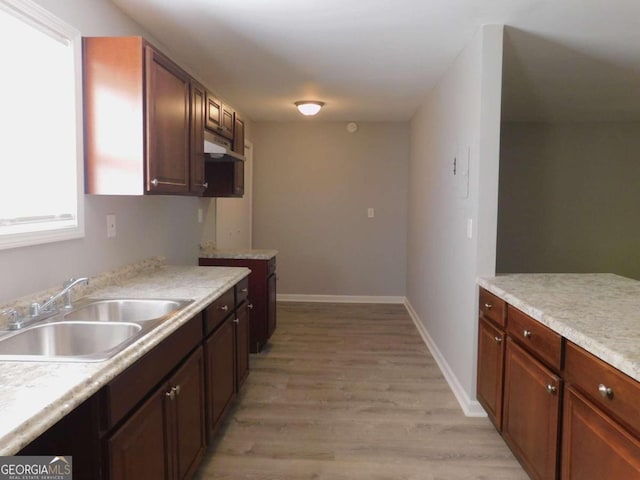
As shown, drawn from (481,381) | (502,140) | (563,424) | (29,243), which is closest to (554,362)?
(563,424)

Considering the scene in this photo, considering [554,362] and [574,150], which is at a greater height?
[574,150]

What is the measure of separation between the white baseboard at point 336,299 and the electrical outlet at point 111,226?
11.6 feet

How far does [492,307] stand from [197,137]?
1.95 metres

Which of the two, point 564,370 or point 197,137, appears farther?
point 197,137

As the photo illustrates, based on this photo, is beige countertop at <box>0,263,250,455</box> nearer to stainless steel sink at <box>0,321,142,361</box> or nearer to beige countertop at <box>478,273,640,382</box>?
stainless steel sink at <box>0,321,142,361</box>

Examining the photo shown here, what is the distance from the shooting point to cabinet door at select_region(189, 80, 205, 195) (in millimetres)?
2611

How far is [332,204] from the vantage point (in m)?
5.77

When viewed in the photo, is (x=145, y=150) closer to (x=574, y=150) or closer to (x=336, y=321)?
(x=336, y=321)

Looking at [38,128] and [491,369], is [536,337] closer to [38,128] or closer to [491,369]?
[491,369]

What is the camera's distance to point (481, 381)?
2.59 m

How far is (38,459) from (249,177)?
4749 millimetres

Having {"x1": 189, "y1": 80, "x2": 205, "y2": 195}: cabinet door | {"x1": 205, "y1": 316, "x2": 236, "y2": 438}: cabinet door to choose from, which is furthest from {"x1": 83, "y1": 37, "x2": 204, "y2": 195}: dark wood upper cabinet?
{"x1": 205, "y1": 316, "x2": 236, "y2": 438}: cabinet door

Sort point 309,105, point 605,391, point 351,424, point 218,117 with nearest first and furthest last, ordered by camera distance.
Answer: point 605,391, point 351,424, point 218,117, point 309,105

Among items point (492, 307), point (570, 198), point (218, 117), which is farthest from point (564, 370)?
point (570, 198)
